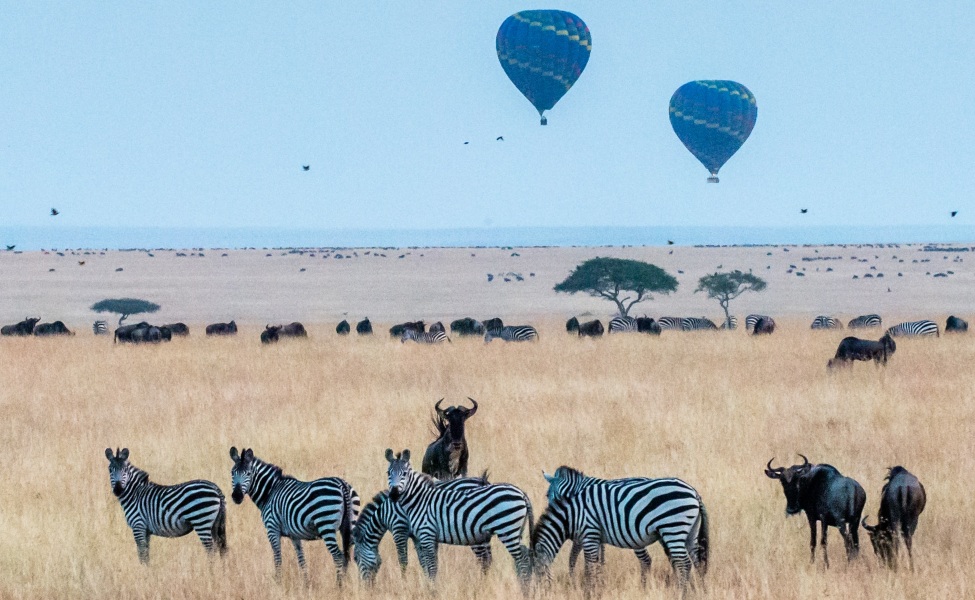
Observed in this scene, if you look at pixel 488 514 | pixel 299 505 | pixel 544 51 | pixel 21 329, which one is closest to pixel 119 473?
pixel 299 505

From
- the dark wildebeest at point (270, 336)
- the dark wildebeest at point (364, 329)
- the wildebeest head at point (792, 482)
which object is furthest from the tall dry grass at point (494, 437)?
the dark wildebeest at point (364, 329)

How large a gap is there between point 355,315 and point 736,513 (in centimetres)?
5128

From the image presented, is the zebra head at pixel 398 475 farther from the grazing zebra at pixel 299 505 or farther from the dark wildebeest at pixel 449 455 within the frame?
the dark wildebeest at pixel 449 455

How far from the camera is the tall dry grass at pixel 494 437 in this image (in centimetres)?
825

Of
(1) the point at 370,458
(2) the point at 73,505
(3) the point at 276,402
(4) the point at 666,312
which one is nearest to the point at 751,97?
(4) the point at 666,312

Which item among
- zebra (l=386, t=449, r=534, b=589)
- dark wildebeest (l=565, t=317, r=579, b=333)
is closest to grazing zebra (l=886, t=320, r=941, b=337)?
dark wildebeest (l=565, t=317, r=579, b=333)

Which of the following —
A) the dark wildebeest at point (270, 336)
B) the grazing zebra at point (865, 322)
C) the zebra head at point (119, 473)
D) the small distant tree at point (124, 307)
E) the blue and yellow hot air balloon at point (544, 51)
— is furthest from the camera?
the small distant tree at point (124, 307)

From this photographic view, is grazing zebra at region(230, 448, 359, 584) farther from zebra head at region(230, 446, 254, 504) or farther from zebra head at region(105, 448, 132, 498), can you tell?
zebra head at region(105, 448, 132, 498)

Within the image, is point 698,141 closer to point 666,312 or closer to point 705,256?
point 666,312

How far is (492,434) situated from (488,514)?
698 centimetres

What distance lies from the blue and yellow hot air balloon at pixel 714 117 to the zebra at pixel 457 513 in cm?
3901

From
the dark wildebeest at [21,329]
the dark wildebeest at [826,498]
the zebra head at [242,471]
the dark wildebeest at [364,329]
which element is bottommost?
the dark wildebeest at [21,329]

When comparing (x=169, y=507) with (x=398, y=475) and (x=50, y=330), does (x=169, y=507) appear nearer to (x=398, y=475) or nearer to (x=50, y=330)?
(x=398, y=475)

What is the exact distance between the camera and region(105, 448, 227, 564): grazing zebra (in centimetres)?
827
